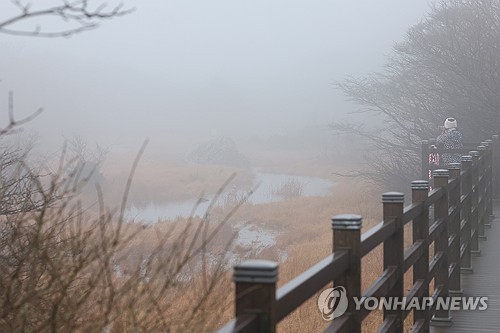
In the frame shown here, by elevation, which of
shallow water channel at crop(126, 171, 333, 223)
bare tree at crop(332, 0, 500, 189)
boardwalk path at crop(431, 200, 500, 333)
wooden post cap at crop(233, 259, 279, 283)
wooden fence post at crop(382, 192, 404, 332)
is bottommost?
shallow water channel at crop(126, 171, 333, 223)

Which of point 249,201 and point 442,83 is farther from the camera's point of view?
point 249,201

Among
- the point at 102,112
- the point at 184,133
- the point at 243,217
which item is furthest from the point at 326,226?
the point at 102,112

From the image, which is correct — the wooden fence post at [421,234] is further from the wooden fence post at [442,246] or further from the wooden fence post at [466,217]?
the wooden fence post at [466,217]

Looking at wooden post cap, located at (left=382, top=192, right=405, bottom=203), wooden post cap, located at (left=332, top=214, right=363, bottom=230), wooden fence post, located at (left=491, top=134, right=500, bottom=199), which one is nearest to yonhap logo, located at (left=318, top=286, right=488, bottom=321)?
wooden post cap, located at (left=332, top=214, right=363, bottom=230)

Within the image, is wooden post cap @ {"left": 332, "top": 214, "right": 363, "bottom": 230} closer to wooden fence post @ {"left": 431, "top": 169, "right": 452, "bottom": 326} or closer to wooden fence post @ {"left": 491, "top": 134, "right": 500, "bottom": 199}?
wooden fence post @ {"left": 431, "top": 169, "right": 452, "bottom": 326}

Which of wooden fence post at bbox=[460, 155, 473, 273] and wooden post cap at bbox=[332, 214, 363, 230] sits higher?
wooden post cap at bbox=[332, 214, 363, 230]

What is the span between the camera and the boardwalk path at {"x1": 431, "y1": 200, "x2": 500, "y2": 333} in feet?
19.3

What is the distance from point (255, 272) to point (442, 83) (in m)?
21.5

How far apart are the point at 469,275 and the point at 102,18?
5.31 metres

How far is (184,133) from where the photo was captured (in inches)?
3322

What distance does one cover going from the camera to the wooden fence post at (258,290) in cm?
206

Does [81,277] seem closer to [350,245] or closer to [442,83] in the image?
[350,245]

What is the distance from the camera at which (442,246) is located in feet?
20.0

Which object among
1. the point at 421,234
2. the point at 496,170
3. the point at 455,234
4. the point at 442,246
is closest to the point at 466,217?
the point at 455,234
